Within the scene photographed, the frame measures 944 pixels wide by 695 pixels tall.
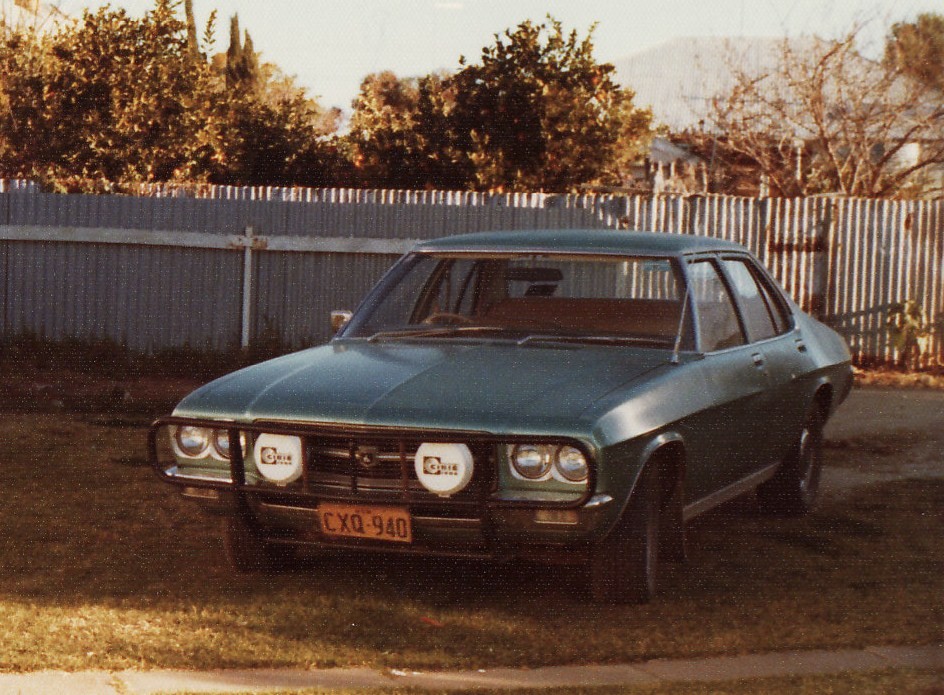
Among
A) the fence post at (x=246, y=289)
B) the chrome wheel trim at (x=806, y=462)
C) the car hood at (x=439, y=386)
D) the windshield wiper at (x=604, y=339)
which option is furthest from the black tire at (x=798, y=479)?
the fence post at (x=246, y=289)

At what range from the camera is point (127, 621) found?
18.3 ft

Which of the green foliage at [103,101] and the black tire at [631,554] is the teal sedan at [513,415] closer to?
the black tire at [631,554]

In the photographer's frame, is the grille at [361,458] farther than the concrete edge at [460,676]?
Yes

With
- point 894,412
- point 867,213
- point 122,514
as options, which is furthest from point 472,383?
point 867,213

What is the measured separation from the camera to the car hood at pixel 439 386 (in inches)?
215

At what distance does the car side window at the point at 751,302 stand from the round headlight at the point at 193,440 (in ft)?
9.05

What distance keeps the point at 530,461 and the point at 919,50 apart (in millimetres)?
23449

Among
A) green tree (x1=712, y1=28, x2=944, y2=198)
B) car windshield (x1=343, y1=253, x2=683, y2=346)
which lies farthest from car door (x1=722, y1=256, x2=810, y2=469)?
green tree (x1=712, y1=28, x2=944, y2=198)

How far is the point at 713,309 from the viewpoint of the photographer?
691cm

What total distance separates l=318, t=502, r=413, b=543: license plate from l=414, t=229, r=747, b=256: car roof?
75.6 inches

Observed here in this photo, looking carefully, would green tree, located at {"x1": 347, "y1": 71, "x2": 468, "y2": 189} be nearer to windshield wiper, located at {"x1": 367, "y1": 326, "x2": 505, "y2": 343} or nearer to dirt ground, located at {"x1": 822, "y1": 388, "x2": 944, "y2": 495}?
dirt ground, located at {"x1": 822, "y1": 388, "x2": 944, "y2": 495}

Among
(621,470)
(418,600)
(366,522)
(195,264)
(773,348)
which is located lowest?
(418,600)

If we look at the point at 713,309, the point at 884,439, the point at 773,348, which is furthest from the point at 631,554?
the point at 884,439

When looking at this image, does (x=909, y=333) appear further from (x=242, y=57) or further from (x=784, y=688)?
(x=242, y=57)
